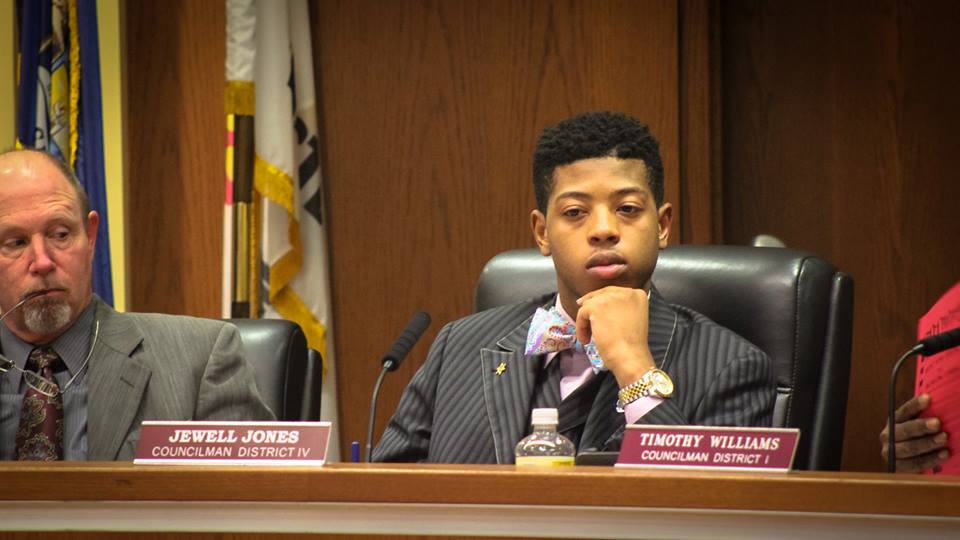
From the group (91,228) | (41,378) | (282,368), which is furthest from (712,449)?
(91,228)

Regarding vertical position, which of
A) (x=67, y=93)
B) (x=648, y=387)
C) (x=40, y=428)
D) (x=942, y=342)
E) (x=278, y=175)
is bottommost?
(x=40, y=428)

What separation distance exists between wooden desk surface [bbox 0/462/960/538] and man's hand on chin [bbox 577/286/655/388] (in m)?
0.72

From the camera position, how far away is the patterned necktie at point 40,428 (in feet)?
7.27

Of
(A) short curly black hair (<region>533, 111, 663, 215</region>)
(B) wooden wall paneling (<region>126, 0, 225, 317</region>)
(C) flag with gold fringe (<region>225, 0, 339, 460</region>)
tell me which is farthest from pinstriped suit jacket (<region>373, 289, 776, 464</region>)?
(B) wooden wall paneling (<region>126, 0, 225, 317</region>)

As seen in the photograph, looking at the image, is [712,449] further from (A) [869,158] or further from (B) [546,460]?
(A) [869,158]

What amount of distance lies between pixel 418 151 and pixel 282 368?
5.05 feet

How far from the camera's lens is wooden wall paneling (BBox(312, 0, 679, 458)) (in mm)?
3891

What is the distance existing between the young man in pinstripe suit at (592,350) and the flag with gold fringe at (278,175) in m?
1.42

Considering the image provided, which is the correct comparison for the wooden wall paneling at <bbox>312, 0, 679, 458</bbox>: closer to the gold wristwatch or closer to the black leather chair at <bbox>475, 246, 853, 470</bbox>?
the black leather chair at <bbox>475, 246, 853, 470</bbox>

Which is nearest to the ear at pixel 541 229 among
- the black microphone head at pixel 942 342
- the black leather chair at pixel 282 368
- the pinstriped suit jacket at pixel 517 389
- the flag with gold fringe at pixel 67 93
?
the pinstriped suit jacket at pixel 517 389

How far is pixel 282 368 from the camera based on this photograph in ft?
8.13

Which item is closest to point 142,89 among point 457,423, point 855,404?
point 457,423

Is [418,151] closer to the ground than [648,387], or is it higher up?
higher up

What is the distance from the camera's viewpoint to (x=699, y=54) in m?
3.89
